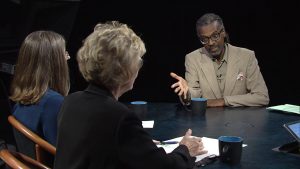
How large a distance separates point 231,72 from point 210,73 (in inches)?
6.0

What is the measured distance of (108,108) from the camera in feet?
4.11

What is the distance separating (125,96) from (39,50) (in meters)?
3.26

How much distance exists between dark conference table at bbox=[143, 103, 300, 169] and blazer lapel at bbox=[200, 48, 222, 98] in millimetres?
377

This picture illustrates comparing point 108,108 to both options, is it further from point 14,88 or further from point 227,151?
point 14,88

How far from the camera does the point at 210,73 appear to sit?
3066 mm

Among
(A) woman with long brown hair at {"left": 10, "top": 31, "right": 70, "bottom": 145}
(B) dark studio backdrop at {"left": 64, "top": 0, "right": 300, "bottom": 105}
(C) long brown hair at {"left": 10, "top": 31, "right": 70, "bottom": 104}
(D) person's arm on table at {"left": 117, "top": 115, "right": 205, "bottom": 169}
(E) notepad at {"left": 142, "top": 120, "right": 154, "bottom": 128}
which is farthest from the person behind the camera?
(B) dark studio backdrop at {"left": 64, "top": 0, "right": 300, "bottom": 105}

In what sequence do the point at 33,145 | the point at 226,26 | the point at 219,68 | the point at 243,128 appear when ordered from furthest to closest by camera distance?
the point at 226,26
the point at 219,68
the point at 243,128
the point at 33,145

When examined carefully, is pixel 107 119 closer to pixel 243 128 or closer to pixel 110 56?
pixel 110 56

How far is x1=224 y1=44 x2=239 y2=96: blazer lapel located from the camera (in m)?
3.01

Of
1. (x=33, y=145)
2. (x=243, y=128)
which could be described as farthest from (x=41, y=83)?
(x=243, y=128)

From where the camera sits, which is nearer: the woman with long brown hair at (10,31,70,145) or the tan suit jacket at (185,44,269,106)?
the woman with long brown hair at (10,31,70,145)

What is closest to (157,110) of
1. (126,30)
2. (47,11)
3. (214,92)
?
(214,92)

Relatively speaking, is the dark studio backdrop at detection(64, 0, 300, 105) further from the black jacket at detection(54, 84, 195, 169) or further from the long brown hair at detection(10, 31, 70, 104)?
the black jacket at detection(54, 84, 195, 169)

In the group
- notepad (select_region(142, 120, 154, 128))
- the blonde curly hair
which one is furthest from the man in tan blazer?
the blonde curly hair
